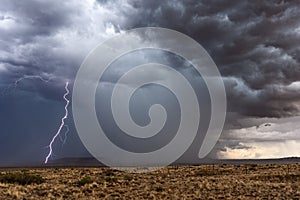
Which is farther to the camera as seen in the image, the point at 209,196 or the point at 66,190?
the point at 66,190

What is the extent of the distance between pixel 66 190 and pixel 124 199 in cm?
811

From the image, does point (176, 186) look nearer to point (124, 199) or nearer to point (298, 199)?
point (124, 199)

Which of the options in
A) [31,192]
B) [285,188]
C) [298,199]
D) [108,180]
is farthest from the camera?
[108,180]

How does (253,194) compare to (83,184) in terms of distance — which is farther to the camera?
(83,184)

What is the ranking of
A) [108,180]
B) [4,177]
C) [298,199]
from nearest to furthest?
[298,199] < [108,180] < [4,177]

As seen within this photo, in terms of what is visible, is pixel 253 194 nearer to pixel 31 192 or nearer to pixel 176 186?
pixel 176 186

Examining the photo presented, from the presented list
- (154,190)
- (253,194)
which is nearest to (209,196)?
(253,194)

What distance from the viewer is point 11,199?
30.0 meters

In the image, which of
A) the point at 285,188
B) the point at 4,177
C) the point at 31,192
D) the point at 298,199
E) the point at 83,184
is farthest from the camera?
the point at 4,177

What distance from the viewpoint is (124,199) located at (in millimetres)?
29125

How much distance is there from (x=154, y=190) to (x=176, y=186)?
10.6 feet

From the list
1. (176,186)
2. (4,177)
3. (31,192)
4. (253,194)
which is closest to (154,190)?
(176,186)

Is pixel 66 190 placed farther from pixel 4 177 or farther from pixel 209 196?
pixel 4 177

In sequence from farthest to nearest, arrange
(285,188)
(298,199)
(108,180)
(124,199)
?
(108,180)
(285,188)
(124,199)
(298,199)
